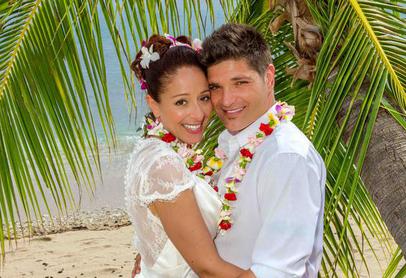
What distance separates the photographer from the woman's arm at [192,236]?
2.49 meters

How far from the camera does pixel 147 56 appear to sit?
2779 mm

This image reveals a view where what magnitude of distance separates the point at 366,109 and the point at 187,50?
0.78 m

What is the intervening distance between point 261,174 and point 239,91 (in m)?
0.34

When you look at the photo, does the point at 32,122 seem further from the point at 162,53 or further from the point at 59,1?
the point at 162,53

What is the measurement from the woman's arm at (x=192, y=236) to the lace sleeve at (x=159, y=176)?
3 centimetres

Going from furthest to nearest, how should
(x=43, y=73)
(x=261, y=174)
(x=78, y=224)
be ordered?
1. (x=78, y=224)
2. (x=43, y=73)
3. (x=261, y=174)

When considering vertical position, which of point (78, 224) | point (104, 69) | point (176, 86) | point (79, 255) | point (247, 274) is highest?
point (176, 86)

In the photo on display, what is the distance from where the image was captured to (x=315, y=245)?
8.48ft

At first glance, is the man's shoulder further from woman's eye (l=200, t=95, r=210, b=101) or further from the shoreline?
the shoreline

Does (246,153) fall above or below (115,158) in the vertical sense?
above

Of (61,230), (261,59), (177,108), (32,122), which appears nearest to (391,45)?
(261,59)

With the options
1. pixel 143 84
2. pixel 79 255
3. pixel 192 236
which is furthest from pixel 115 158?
pixel 192 236

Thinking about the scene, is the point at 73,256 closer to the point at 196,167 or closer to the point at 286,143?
the point at 196,167

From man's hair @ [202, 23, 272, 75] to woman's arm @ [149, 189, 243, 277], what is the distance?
0.47 m
